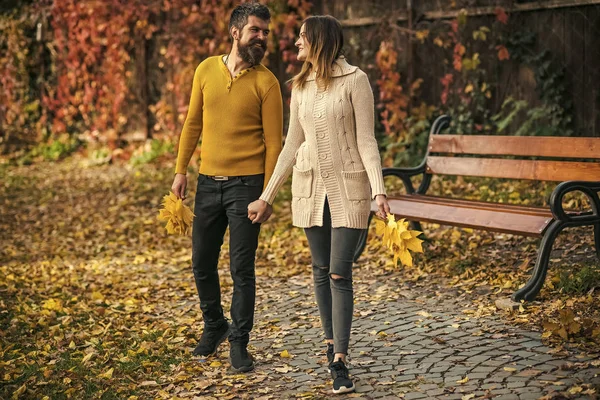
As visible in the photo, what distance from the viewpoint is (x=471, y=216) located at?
6.26 metres

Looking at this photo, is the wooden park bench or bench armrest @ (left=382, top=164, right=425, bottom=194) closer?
the wooden park bench

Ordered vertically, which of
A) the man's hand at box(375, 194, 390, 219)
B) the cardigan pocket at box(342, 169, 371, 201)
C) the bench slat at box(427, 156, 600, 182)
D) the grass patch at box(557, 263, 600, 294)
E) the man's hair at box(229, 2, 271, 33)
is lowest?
the grass patch at box(557, 263, 600, 294)

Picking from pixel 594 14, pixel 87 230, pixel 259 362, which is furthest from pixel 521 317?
pixel 87 230

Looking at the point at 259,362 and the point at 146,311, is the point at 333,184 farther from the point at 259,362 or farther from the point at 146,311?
the point at 146,311

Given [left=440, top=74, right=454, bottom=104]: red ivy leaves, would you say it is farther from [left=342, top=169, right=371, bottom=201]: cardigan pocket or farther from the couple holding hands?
[left=342, top=169, right=371, bottom=201]: cardigan pocket

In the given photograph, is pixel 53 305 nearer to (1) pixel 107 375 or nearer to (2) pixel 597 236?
(1) pixel 107 375

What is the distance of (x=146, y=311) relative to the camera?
21.2 feet

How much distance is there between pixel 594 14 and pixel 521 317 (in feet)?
15.9

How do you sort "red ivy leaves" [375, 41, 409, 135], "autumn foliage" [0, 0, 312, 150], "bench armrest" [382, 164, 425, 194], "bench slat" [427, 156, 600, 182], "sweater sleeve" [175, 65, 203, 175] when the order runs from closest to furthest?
"sweater sleeve" [175, 65, 203, 175]
"bench slat" [427, 156, 600, 182]
"bench armrest" [382, 164, 425, 194]
"red ivy leaves" [375, 41, 409, 135]
"autumn foliage" [0, 0, 312, 150]

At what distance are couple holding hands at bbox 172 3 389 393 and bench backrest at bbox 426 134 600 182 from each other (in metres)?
2.55

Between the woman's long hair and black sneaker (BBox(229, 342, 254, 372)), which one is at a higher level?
the woman's long hair

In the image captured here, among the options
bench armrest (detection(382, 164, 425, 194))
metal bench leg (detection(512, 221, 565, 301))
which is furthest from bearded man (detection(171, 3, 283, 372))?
bench armrest (detection(382, 164, 425, 194))

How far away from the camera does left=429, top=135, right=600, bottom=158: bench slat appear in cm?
636

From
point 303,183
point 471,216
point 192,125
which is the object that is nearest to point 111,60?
point 471,216
